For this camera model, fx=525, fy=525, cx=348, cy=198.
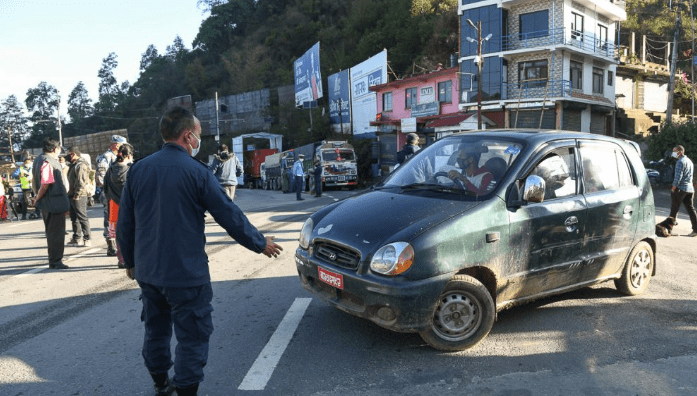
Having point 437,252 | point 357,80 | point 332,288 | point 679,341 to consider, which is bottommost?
point 679,341

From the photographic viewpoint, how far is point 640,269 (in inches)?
225

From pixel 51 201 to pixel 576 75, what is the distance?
34.5 m

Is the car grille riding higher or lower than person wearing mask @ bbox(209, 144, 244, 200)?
lower

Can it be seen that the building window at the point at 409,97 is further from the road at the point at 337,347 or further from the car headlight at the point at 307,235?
the car headlight at the point at 307,235

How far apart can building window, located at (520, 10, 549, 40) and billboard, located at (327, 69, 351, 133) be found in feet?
50.2

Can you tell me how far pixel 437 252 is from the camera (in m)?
3.87

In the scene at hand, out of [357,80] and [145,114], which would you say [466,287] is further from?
[145,114]

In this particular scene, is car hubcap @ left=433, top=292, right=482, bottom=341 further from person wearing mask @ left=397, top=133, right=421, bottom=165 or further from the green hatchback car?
person wearing mask @ left=397, top=133, right=421, bottom=165

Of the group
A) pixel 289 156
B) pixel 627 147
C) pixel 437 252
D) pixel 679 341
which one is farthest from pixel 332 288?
pixel 289 156

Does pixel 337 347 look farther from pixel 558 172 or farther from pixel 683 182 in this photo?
pixel 683 182

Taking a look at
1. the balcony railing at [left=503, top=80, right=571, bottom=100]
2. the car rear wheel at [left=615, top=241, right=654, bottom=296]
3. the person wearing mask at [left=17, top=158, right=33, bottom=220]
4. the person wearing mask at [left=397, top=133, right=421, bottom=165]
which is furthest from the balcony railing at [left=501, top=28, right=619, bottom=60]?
the car rear wheel at [left=615, top=241, right=654, bottom=296]

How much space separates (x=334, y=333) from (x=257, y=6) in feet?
300

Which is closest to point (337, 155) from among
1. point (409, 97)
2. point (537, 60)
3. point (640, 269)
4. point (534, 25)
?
point (409, 97)

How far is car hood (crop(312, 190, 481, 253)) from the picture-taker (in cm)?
394
